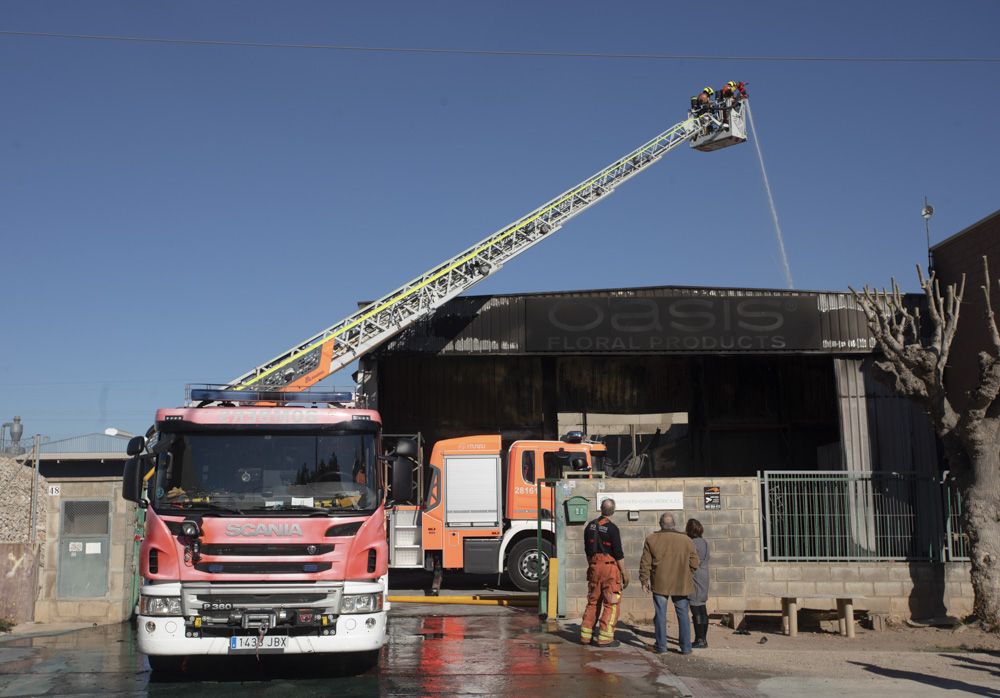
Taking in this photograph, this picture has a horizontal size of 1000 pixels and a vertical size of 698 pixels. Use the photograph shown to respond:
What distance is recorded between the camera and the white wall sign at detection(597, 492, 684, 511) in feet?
48.8

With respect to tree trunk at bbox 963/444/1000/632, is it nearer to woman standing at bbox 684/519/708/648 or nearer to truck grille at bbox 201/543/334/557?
woman standing at bbox 684/519/708/648

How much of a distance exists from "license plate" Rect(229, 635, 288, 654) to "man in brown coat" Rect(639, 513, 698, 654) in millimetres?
4238

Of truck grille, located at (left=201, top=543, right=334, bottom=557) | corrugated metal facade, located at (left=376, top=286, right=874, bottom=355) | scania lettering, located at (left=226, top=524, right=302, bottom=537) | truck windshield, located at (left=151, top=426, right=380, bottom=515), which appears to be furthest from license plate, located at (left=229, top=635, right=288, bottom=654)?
corrugated metal facade, located at (left=376, top=286, right=874, bottom=355)

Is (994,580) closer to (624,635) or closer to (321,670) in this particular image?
(624,635)

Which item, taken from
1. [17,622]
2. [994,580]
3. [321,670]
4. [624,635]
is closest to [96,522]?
[17,622]

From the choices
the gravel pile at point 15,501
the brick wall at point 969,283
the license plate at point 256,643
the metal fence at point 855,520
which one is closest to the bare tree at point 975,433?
the metal fence at point 855,520

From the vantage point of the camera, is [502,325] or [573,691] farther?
[502,325]

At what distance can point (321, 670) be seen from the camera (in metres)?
10.5

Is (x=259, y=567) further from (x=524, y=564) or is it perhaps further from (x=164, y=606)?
(x=524, y=564)

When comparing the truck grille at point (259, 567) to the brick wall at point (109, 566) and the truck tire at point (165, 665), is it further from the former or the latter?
the brick wall at point (109, 566)

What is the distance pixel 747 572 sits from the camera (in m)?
14.7

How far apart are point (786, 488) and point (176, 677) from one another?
30.0ft

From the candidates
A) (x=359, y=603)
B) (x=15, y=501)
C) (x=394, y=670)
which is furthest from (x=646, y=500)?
(x=15, y=501)

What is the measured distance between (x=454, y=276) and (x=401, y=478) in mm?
14217
